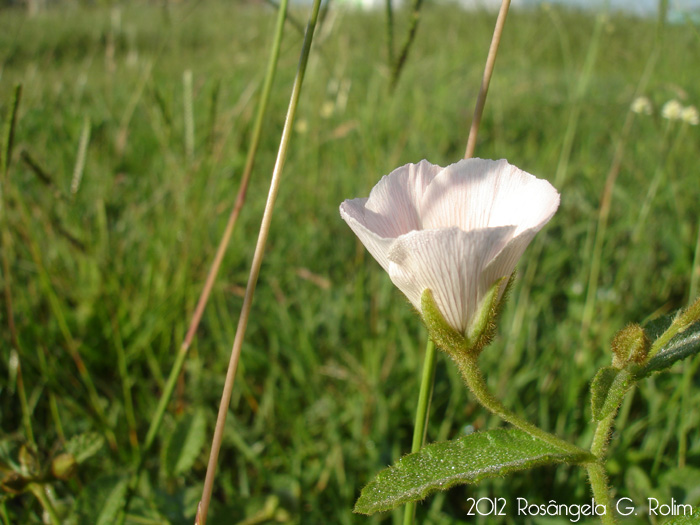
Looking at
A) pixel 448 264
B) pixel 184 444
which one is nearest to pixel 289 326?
pixel 184 444

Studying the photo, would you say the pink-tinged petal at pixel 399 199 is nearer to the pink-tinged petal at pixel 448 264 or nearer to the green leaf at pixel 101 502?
the pink-tinged petal at pixel 448 264

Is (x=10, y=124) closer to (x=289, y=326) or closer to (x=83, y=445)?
(x=83, y=445)

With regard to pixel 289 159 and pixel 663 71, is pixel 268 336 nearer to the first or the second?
pixel 289 159

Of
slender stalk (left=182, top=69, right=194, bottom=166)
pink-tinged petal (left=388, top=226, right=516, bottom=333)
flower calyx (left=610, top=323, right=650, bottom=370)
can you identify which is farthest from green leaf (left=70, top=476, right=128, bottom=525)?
slender stalk (left=182, top=69, right=194, bottom=166)

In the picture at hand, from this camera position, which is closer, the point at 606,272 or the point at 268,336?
the point at 268,336

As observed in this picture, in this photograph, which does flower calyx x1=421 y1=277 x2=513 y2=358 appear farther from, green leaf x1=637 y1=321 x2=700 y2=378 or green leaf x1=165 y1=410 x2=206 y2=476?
green leaf x1=165 y1=410 x2=206 y2=476

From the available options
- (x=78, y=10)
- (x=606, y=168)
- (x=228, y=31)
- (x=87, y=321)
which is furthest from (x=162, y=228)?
(x=78, y=10)

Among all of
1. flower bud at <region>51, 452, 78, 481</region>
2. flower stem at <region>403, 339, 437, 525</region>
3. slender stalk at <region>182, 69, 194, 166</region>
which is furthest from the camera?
slender stalk at <region>182, 69, 194, 166</region>
